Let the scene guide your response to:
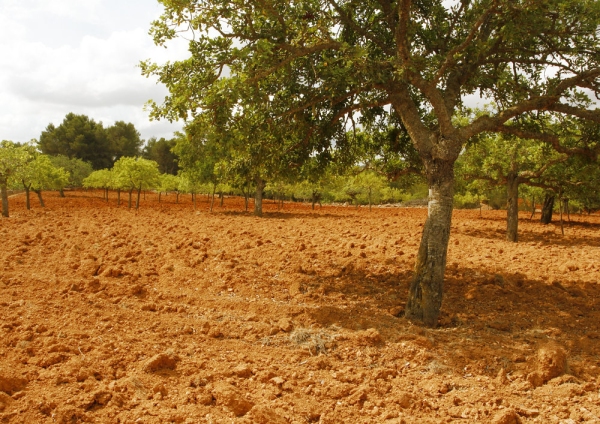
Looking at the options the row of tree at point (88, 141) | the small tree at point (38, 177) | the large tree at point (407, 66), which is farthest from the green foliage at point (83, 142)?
the large tree at point (407, 66)

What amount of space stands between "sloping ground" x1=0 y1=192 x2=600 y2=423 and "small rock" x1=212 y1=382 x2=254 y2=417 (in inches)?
0.7

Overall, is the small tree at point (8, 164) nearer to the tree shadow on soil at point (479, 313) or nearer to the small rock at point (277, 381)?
the tree shadow on soil at point (479, 313)

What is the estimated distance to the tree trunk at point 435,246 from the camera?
594 cm

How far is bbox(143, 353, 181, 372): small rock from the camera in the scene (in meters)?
4.24

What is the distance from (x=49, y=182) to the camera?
1092 inches

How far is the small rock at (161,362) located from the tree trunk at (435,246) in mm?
3462

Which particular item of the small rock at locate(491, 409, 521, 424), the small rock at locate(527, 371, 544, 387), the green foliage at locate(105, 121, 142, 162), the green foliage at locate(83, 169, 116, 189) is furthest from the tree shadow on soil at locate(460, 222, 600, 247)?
the green foliage at locate(105, 121, 142, 162)

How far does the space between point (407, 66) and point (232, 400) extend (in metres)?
4.48

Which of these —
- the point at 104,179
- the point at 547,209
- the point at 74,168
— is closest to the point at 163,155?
the point at 74,168

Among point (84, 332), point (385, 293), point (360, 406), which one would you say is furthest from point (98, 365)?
point (385, 293)

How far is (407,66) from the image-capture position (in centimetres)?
547

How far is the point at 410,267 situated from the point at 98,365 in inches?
260

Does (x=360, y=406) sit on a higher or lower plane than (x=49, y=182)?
lower

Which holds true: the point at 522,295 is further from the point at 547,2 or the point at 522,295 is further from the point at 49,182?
the point at 49,182
